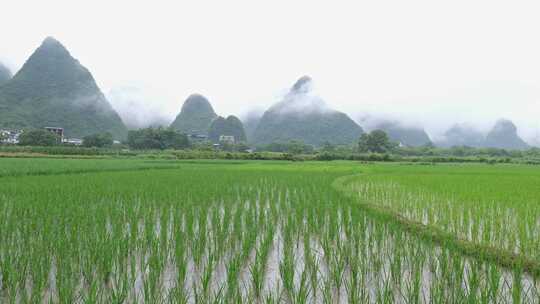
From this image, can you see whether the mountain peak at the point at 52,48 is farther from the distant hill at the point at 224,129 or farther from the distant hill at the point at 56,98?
the distant hill at the point at 224,129

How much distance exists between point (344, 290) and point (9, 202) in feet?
19.1

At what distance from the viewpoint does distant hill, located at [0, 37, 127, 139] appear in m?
58.0

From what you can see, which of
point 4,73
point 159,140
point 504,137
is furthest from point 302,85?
point 4,73

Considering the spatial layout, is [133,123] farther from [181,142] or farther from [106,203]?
[106,203]

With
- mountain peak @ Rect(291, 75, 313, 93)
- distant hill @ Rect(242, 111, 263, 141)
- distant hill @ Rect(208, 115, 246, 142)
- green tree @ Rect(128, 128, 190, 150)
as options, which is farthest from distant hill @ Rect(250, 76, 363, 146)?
green tree @ Rect(128, 128, 190, 150)

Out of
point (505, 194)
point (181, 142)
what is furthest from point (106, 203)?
point (181, 142)

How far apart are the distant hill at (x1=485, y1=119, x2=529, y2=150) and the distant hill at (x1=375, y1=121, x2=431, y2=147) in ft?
103

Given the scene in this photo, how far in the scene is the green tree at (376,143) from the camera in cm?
4866

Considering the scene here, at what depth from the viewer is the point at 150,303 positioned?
2092 mm

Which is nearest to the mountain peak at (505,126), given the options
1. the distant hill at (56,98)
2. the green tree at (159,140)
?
the green tree at (159,140)

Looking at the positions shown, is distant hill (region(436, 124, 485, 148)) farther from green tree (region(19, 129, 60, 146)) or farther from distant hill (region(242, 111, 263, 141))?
green tree (region(19, 129, 60, 146))

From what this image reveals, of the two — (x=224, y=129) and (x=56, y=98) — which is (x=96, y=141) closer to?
(x=56, y=98)

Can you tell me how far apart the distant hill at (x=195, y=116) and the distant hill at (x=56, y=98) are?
2371 cm

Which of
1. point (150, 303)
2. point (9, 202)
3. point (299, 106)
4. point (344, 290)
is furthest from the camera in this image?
point (299, 106)
